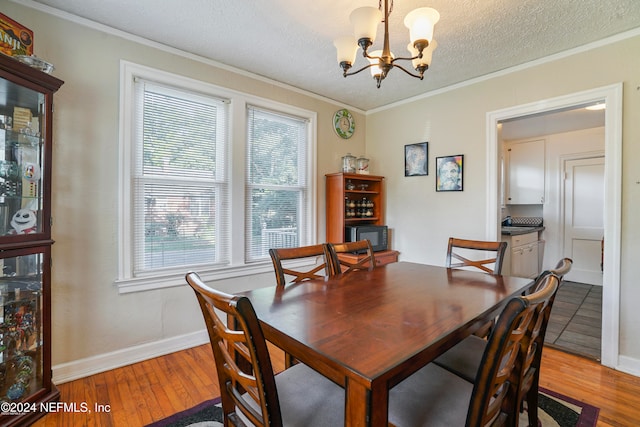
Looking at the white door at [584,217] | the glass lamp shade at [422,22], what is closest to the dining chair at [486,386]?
the glass lamp shade at [422,22]

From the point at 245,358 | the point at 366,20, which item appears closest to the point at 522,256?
the point at 366,20

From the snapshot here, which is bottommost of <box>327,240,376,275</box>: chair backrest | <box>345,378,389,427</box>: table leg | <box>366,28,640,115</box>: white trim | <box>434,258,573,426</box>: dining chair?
<box>434,258,573,426</box>: dining chair

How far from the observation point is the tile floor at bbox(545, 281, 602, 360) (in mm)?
2534

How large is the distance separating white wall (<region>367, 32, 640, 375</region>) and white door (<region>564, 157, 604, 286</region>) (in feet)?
9.42

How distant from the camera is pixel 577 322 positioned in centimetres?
306

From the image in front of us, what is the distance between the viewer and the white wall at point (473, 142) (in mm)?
2160

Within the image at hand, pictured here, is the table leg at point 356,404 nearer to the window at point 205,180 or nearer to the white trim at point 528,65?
the window at point 205,180

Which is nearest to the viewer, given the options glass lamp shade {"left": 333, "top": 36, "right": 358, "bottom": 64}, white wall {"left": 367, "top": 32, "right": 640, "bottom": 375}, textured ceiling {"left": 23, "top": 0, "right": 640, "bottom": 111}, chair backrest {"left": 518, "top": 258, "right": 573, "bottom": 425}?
chair backrest {"left": 518, "top": 258, "right": 573, "bottom": 425}

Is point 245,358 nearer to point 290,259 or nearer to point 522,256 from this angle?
point 290,259

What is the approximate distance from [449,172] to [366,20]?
86.3 inches

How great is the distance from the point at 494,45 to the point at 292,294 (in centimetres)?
251

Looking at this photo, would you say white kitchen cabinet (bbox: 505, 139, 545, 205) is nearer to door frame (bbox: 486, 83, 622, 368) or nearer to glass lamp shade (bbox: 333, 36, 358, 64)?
door frame (bbox: 486, 83, 622, 368)

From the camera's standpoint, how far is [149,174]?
2373mm

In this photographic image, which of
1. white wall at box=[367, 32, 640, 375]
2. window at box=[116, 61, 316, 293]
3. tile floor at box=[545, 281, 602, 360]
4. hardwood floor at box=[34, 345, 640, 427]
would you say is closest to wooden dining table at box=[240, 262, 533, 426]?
hardwood floor at box=[34, 345, 640, 427]
